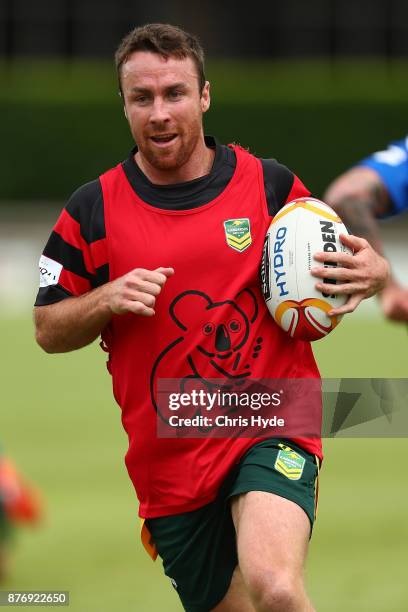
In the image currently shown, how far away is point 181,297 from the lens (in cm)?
580

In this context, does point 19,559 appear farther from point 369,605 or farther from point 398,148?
point 398,148

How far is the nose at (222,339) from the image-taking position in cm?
578

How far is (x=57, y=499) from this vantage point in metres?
11.7

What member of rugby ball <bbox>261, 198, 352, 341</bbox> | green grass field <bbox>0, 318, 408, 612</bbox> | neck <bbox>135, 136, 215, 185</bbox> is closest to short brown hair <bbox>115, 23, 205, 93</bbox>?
neck <bbox>135, 136, 215, 185</bbox>

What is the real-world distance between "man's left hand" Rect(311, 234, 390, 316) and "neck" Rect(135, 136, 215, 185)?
672 mm

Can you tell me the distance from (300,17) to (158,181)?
2759cm

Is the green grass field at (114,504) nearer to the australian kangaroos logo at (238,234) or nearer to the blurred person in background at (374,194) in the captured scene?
the australian kangaroos logo at (238,234)

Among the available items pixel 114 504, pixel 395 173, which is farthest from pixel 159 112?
pixel 114 504

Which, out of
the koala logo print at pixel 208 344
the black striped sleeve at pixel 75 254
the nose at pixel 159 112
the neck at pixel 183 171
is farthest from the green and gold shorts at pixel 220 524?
the nose at pixel 159 112

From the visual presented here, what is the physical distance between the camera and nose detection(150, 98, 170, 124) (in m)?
5.73

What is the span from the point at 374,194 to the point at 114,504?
628cm

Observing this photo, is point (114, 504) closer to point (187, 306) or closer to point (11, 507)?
point (11, 507)

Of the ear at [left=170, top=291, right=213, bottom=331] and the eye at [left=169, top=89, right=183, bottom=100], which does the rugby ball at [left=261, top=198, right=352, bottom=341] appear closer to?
the ear at [left=170, top=291, right=213, bottom=331]

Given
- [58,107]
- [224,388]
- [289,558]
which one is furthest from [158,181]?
[58,107]
